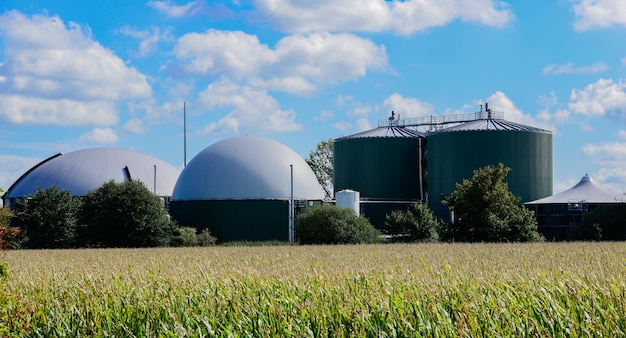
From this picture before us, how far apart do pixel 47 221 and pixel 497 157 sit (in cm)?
3575

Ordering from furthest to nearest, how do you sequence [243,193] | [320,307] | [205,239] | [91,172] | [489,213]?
[91,172]
[243,193]
[205,239]
[489,213]
[320,307]

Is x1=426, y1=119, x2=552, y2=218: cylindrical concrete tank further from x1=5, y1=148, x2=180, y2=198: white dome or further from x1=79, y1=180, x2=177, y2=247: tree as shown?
x1=5, y1=148, x2=180, y2=198: white dome

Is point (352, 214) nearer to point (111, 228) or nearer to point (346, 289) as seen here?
point (111, 228)

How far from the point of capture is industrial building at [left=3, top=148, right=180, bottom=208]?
241 ft

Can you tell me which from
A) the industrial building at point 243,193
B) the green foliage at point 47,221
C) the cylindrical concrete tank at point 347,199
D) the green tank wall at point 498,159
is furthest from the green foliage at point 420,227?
the green foliage at point 47,221

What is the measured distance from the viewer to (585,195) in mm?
63844

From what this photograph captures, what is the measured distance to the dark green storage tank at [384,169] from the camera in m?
74.2

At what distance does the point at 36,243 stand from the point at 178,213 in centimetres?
1301

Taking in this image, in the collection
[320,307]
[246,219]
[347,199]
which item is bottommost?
[246,219]

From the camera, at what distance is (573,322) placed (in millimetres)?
10008

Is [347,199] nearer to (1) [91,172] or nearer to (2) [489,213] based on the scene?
(2) [489,213]

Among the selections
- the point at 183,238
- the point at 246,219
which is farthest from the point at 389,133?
the point at 183,238

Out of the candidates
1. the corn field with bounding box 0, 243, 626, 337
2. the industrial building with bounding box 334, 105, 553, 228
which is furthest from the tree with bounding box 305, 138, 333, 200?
the corn field with bounding box 0, 243, 626, 337

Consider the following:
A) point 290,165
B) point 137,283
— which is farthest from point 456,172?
point 137,283
